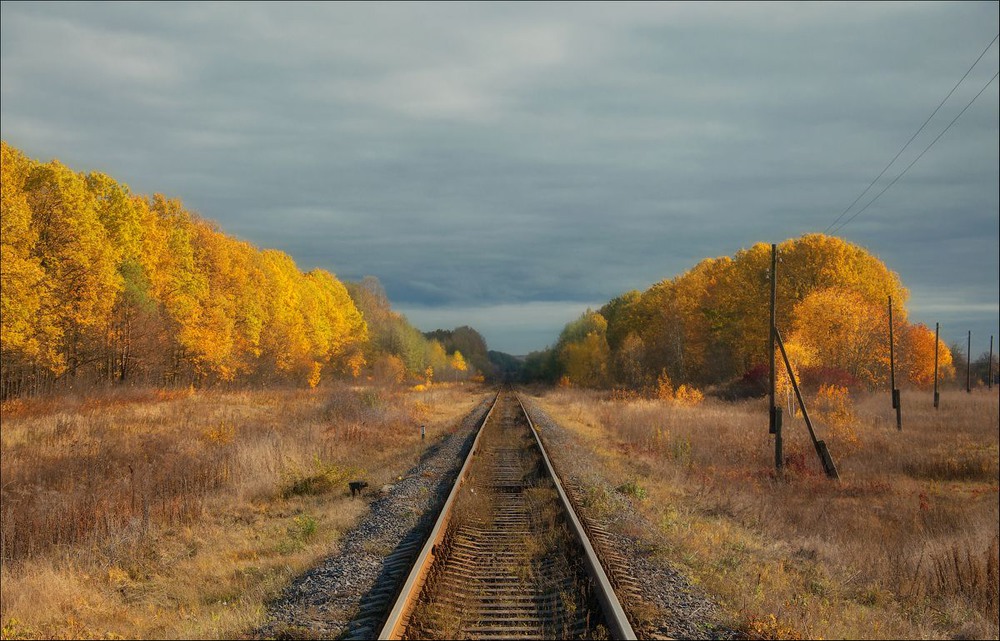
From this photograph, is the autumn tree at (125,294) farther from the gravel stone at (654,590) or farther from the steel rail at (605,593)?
the steel rail at (605,593)

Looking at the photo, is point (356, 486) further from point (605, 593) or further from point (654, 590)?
point (605, 593)

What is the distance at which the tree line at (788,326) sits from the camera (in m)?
47.7

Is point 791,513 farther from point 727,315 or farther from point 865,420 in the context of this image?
point 727,315

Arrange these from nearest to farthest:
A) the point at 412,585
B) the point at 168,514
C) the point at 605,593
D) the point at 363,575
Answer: the point at 605,593, the point at 412,585, the point at 363,575, the point at 168,514

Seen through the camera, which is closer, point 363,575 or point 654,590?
point 654,590

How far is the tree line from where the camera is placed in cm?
4769

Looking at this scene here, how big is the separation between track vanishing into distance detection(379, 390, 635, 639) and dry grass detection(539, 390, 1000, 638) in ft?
4.20

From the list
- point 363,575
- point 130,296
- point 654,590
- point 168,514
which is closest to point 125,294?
point 130,296

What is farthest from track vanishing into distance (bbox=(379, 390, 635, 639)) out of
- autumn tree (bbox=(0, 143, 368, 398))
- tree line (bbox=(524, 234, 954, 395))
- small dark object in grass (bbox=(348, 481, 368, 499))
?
tree line (bbox=(524, 234, 954, 395))

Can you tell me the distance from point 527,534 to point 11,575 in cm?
729

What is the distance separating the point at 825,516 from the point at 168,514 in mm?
12905

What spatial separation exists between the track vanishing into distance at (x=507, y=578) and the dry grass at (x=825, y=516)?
1.28 meters

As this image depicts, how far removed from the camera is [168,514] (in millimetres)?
11461

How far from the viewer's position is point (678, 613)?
618 centimetres
